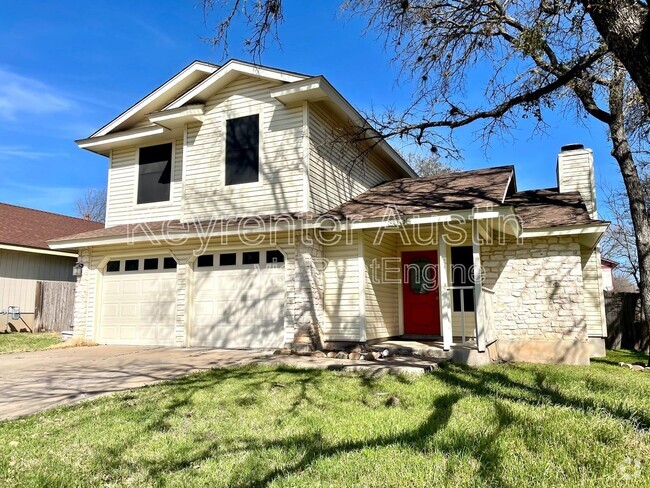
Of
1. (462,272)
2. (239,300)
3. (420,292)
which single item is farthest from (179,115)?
(462,272)

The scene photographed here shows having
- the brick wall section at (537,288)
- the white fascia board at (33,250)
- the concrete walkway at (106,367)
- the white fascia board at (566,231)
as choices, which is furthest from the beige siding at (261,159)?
the white fascia board at (33,250)

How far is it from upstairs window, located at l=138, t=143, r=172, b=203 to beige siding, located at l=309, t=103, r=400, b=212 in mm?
4294

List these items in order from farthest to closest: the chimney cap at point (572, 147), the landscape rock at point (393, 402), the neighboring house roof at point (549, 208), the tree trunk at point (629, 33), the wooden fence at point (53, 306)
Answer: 1. the wooden fence at point (53, 306)
2. the chimney cap at point (572, 147)
3. the neighboring house roof at point (549, 208)
4. the landscape rock at point (393, 402)
5. the tree trunk at point (629, 33)

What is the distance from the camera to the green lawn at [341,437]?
3.10 m

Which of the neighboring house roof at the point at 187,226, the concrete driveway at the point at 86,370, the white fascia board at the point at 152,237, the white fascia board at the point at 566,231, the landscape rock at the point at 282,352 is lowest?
the concrete driveway at the point at 86,370

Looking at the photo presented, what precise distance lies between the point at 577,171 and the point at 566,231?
4.84 meters

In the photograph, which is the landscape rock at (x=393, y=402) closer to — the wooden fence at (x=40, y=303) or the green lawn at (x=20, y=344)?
the green lawn at (x=20, y=344)

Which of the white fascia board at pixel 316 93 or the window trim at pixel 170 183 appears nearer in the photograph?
the white fascia board at pixel 316 93

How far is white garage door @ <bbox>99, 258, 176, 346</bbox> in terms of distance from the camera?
11.2 metres

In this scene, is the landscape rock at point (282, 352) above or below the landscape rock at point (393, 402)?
above

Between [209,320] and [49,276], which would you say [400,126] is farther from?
[49,276]

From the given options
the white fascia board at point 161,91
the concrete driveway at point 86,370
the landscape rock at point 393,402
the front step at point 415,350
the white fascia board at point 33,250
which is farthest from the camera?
the white fascia board at point 33,250

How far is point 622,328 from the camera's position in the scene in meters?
14.2

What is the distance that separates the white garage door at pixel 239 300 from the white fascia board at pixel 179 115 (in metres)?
3.51
